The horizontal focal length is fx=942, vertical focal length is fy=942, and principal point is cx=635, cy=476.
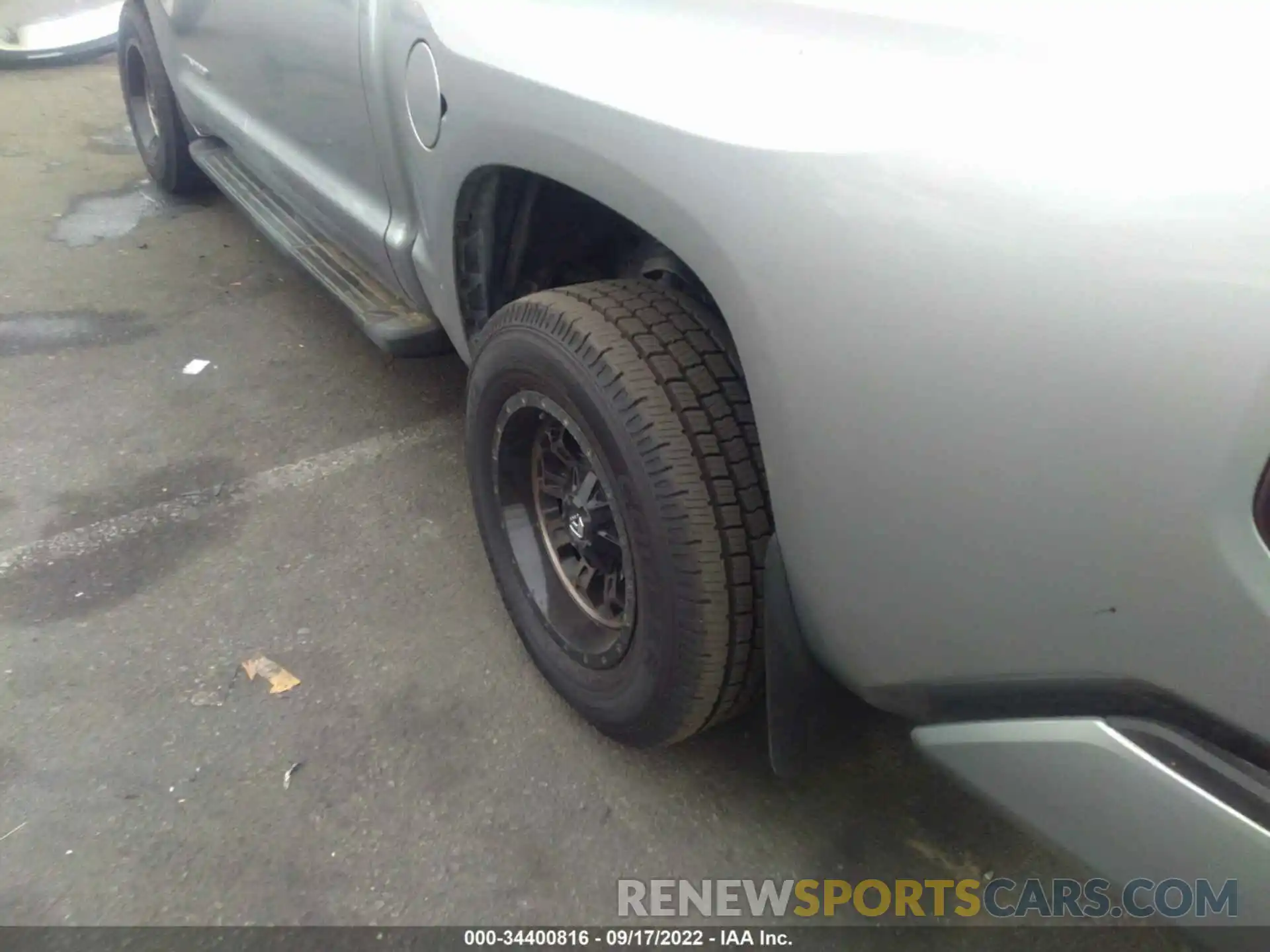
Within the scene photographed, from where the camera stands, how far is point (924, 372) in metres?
1.06

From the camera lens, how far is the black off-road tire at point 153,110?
4047 millimetres

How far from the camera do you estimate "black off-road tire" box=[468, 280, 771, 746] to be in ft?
4.89

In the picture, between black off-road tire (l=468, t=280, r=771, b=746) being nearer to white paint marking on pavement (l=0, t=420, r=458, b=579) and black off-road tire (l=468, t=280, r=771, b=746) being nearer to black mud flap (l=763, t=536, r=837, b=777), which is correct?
black mud flap (l=763, t=536, r=837, b=777)

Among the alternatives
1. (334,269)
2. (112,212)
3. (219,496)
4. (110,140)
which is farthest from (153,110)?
(219,496)

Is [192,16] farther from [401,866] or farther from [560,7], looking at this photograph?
[401,866]

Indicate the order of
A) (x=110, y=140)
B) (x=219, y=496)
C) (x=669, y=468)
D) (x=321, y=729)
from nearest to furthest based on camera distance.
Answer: (x=669, y=468) → (x=321, y=729) → (x=219, y=496) → (x=110, y=140)

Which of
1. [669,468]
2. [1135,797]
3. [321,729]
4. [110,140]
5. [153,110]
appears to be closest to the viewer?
[1135,797]

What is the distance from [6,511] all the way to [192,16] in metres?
1.79

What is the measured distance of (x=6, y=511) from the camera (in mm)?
2609

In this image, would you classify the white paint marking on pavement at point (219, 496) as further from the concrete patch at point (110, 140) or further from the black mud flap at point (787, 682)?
the concrete patch at point (110, 140)

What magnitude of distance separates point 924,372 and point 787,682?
0.62 metres
